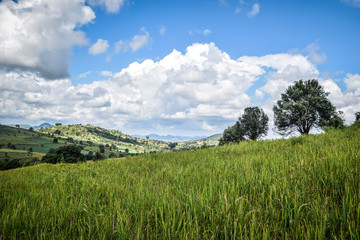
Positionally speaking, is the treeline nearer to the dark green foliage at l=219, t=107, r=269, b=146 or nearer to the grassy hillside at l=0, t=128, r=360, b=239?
the dark green foliage at l=219, t=107, r=269, b=146

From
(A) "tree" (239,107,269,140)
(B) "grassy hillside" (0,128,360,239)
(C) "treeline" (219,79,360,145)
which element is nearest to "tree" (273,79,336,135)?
(C) "treeline" (219,79,360,145)

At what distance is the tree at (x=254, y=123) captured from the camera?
A: 63.7 meters

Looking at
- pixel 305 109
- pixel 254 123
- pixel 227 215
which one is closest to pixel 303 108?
pixel 305 109

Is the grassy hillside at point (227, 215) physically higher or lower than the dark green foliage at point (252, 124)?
lower

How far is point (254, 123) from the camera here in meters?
63.9

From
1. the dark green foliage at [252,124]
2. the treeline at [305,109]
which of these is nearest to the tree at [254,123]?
the dark green foliage at [252,124]

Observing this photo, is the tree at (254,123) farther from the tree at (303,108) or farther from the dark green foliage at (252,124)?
the tree at (303,108)

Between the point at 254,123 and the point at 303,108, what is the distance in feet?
73.6

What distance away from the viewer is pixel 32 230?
264cm

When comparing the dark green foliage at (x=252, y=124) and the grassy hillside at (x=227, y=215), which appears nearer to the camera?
the grassy hillside at (x=227, y=215)

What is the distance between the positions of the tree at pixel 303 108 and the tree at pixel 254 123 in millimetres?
15666

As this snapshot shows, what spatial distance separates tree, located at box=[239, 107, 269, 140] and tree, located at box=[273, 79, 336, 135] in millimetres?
15666

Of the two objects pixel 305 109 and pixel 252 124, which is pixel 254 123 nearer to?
pixel 252 124

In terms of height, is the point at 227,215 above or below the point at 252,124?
below
